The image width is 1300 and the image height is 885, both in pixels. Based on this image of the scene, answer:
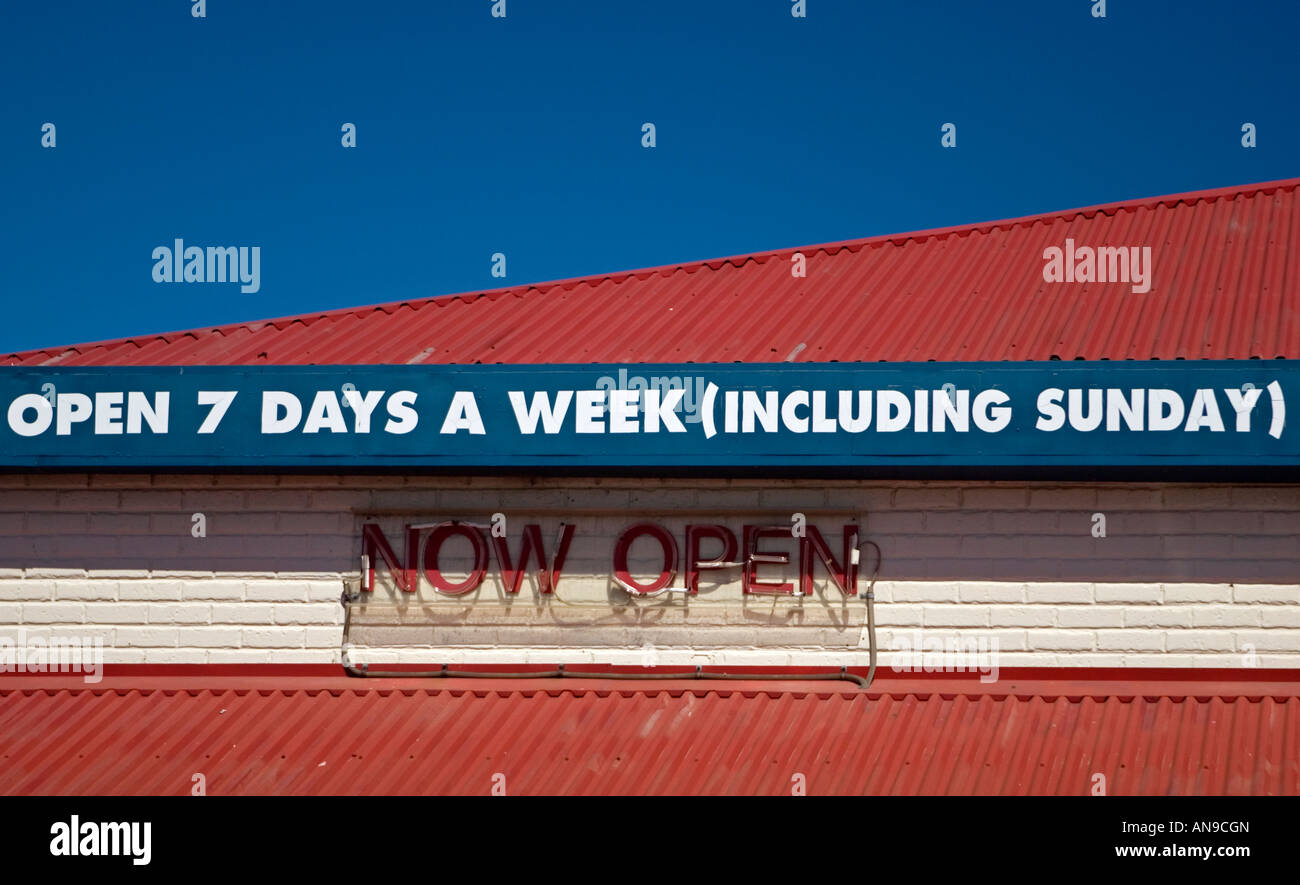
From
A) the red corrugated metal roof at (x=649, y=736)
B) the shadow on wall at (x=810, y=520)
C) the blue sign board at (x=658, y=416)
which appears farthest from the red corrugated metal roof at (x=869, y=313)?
the red corrugated metal roof at (x=649, y=736)

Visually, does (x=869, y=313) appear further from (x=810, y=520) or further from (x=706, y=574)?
(x=706, y=574)

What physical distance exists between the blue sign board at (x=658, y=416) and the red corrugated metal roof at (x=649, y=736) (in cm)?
149

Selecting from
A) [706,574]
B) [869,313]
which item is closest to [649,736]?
[706,574]

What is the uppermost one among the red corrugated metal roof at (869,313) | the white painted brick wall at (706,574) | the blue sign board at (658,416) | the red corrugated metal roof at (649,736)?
the red corrugated metal roof at (869,313)

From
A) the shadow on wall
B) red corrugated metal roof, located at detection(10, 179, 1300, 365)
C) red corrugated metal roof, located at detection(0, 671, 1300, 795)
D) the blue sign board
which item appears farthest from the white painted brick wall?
red corrugated metal roof, located at detection(10, 179, 1300, 365)

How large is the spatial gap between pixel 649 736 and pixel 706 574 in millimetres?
1208

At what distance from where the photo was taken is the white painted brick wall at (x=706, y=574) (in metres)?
9.01

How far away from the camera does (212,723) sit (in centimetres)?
888

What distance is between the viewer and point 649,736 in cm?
868

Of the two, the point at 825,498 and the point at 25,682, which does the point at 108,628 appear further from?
the point at 825,498

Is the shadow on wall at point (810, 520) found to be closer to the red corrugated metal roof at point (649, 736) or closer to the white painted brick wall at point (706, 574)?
the white painted brick wall at point (706, 574)

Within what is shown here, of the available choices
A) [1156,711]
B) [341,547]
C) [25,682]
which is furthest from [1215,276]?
[25,682]

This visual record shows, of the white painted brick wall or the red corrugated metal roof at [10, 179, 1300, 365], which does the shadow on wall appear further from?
the red corrugated metal roof at [10, 179, 1300, 365]
